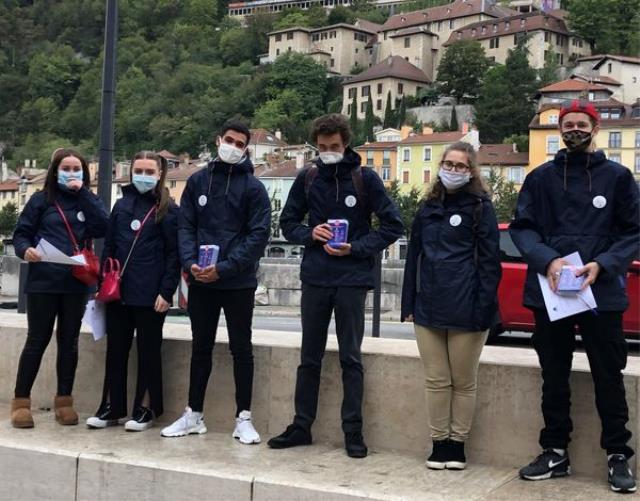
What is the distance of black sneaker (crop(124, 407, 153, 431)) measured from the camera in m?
5.63

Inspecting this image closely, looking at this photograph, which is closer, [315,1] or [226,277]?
[226,277]

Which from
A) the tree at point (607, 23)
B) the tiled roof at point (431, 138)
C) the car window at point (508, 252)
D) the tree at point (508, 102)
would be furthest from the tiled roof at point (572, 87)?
the car window at point (508, 252)

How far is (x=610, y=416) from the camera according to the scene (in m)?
4.38

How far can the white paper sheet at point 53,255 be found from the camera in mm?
5531

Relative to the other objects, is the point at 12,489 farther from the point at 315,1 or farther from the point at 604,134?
the point at 315,1

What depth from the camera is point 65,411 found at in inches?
230

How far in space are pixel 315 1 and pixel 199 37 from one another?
22311 millimetres

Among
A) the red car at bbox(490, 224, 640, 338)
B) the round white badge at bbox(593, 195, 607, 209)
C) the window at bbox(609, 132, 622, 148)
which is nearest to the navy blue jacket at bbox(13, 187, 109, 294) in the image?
the round white badge at bbox(593, 195, 607, 209)

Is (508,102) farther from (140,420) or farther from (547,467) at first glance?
(547,467)

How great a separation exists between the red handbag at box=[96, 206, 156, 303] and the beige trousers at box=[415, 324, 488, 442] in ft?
6.75

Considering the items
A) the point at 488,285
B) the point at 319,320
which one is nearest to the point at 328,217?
the point at 319,320

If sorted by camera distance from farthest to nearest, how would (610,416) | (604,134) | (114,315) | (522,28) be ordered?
(522,28), (604,134), (114,315), (610,416)

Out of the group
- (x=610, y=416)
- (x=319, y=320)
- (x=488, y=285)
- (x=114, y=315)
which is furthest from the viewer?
(x=114, y=315)

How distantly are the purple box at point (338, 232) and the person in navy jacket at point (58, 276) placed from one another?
1780mm
